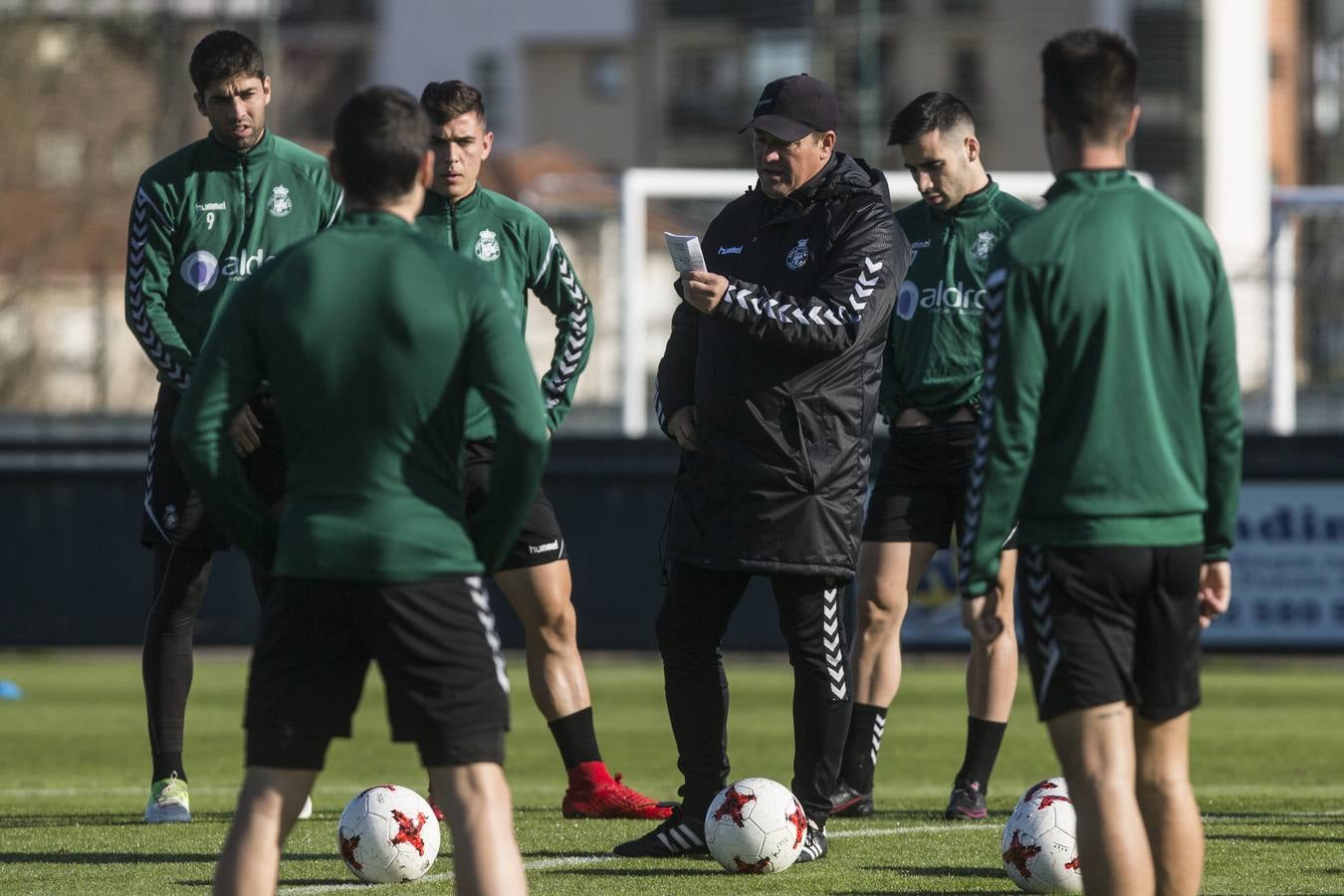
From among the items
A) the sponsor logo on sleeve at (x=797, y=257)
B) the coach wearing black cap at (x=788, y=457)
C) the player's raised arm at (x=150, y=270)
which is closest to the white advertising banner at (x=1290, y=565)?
the coach wearing black cap at (x=788, y=457)

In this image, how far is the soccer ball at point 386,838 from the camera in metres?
6.43

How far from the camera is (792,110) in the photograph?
22.4 ft

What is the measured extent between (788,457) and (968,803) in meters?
1.91

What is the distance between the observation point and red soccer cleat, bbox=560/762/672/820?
25.8 feet

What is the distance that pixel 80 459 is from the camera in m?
16.1

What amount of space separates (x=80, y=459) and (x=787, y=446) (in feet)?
34.1

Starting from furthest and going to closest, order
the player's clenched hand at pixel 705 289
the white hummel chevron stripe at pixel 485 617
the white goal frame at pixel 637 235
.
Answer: the white goal frame at pixel 637 235
the player's clenched hand at pixel 705 289
the white hummel chevron stripe at pixel 485 617

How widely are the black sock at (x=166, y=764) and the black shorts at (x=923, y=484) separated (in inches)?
101

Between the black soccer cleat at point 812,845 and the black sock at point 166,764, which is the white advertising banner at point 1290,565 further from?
the black sock at point 166,764

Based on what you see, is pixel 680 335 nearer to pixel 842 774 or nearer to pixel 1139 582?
pixel 842 774

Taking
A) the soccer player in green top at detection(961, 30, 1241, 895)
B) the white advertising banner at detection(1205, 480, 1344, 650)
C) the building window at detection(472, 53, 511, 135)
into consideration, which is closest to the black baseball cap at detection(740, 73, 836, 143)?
the soccer player in green top at detection(961, 30, 1241, 895)

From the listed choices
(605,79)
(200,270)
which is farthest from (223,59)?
(605,79)

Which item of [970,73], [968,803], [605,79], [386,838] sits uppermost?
[605,79]

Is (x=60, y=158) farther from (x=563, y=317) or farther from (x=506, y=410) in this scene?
(x=506, y=410)
